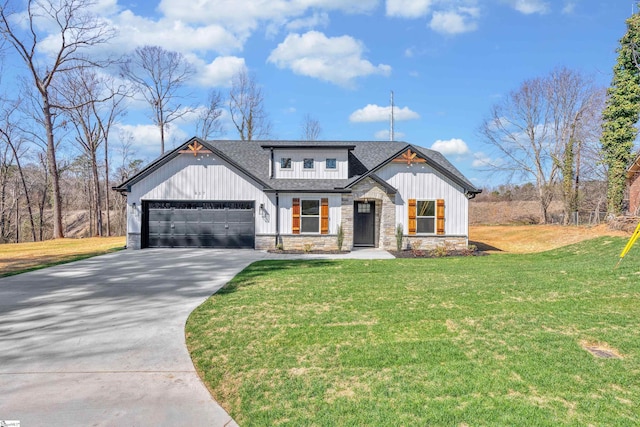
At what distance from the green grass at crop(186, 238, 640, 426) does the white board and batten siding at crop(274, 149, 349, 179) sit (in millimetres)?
9140

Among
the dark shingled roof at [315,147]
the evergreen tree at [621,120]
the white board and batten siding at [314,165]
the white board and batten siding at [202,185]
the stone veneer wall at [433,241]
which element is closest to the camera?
the dark shingled roof at [315,147]

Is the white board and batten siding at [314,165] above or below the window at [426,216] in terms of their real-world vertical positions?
above

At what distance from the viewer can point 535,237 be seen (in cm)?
2041

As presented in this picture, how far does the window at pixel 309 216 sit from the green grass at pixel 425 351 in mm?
7861

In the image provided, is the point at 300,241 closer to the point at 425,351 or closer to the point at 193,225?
the point at 193,225

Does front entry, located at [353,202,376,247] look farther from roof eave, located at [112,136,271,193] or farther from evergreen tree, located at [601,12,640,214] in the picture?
evergreen tree, located at [601,12,640,214]

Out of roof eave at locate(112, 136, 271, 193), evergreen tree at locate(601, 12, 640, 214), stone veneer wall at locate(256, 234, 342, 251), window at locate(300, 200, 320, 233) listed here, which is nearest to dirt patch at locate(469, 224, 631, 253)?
evergreen tree at locate(601, 12, 640, 214)

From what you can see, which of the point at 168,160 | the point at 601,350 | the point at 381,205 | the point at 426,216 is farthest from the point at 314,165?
the point at 601,350

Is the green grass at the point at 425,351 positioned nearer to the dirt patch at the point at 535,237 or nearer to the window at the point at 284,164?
the window at the point at 284,164

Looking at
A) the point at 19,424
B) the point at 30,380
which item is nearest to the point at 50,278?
the point at 30,380

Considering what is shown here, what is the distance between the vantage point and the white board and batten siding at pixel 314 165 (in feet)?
54.9

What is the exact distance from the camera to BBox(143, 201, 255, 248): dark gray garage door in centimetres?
1625

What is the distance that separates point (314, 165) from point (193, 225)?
6346mm

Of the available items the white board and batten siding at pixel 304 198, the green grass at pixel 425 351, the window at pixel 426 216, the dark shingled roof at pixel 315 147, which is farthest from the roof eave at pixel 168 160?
the green grass at pixel 425 351
